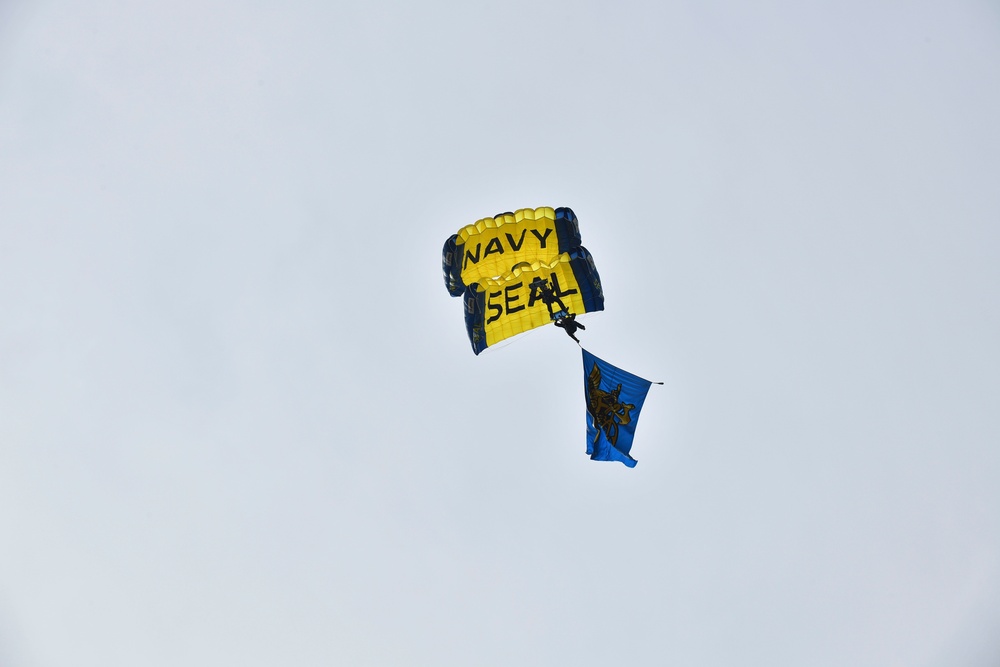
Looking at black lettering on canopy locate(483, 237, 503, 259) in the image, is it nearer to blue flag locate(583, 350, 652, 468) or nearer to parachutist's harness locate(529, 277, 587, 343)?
parachutist's harness locate(529, 277, 587, 343)

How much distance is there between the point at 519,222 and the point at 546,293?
2115 millimetres

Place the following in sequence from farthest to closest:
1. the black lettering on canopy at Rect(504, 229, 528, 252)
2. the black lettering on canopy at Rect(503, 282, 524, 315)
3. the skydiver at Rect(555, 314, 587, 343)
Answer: the black lettering on canopy at Rect(504, 229, 528, 252)
the black lettering on canopy at Rect(503, 282, 524, 315)
the skydiver at Rect(555, 314, 587, 343)

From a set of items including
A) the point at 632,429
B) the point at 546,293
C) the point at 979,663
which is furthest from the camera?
the point at 979,663

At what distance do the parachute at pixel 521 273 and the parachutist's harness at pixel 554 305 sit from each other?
1.0 inches

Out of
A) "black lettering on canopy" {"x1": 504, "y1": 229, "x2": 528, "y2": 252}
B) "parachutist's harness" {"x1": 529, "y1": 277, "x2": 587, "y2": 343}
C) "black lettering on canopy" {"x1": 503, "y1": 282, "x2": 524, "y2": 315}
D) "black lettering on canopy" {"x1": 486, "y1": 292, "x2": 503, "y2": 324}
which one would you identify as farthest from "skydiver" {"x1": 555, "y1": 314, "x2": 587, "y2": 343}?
"black lettering on canopy" {"x1": 504, "y1": 229, "x2": 528, "y2": 252}

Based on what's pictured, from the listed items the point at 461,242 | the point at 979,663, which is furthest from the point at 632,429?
the point at 979,663

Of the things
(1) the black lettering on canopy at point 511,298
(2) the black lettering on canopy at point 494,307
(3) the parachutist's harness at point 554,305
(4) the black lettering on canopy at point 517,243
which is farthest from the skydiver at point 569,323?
(4) the black lettering on canopy at point 517,243

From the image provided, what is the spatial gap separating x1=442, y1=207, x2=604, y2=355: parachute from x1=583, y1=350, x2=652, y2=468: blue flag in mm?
2032

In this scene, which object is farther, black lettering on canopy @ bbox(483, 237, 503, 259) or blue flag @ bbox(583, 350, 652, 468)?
black lettering on canopy @ bbox(483, 237, 503, 259)

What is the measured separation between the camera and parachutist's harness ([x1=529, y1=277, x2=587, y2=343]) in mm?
19531

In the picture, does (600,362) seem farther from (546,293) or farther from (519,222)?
(519,222)

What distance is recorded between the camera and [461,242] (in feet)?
67.2

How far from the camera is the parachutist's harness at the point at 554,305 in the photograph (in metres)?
19.5

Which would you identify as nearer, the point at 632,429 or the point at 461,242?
the point at 632,429
